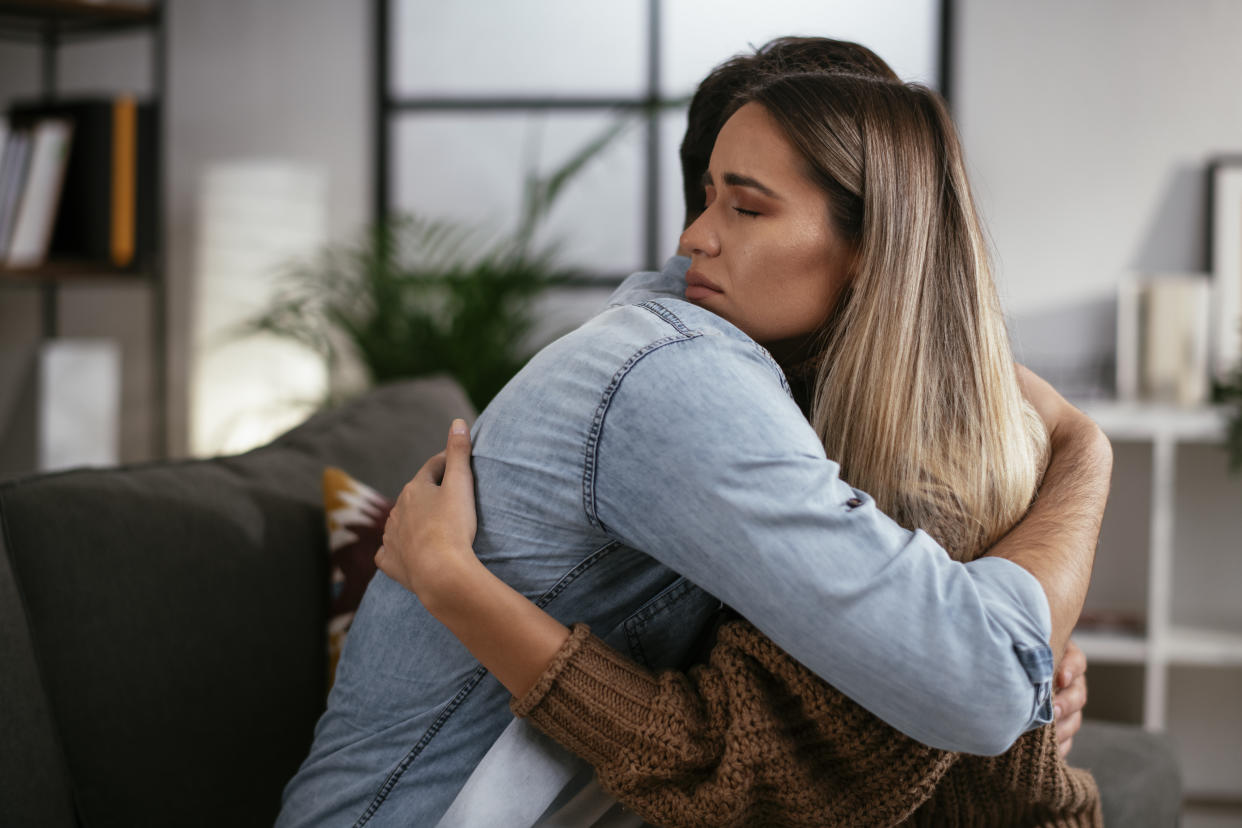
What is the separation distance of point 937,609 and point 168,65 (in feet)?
10.5

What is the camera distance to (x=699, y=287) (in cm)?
98

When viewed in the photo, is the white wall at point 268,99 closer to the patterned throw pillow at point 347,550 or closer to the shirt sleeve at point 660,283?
the patterned throw pillow at point 347,550

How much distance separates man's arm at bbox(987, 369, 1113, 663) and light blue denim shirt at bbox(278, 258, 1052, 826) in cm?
5

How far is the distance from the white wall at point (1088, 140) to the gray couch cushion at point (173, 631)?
2216 millimetres

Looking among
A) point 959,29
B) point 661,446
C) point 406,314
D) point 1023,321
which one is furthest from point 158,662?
point 959,29

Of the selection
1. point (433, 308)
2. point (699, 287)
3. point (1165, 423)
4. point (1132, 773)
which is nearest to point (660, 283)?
point (699, 287)

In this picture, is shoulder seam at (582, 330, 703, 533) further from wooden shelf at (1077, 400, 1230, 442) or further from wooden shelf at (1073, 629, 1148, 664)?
wooden shelf at (1073, 629, 1148, 664)

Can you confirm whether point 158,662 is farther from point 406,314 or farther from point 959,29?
point 959,29

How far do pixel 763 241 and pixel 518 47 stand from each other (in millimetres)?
2437

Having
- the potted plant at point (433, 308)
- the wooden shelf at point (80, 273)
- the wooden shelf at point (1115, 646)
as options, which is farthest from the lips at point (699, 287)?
the wooden shelf at point (80, 273)

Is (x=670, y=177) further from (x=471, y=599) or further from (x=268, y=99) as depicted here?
(x=471, y=599)

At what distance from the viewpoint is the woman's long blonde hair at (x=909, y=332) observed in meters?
0.91

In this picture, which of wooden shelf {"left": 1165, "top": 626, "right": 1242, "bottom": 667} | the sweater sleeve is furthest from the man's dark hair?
wooden shelf {"left": 1165, "top": 626, "right": 1242, "bottom": 667}

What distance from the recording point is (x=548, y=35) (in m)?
3.15
